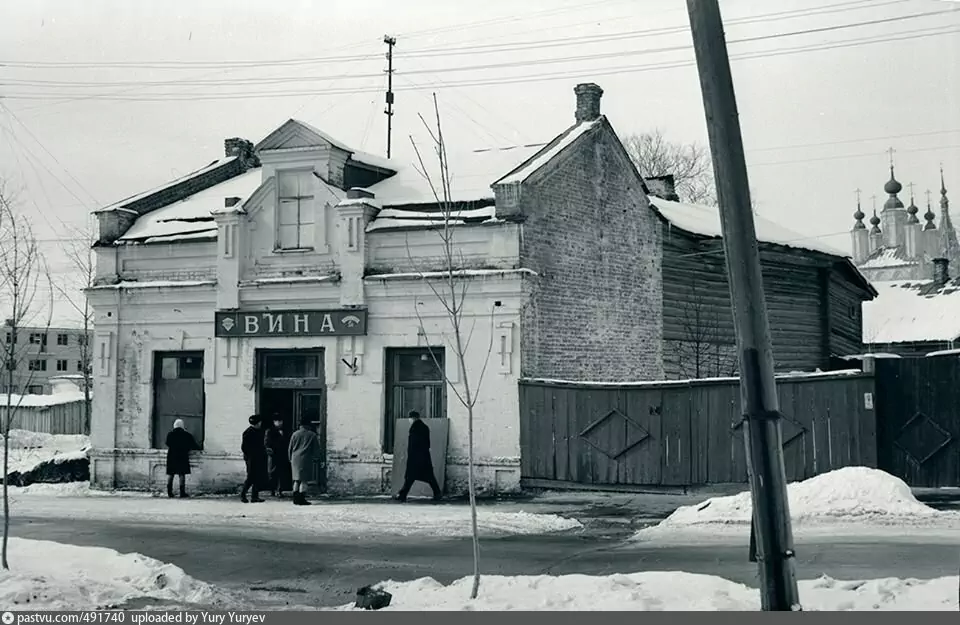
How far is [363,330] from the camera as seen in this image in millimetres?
16500

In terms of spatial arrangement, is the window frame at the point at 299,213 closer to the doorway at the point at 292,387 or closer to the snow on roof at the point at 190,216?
the snow on roof at the point at 190,216

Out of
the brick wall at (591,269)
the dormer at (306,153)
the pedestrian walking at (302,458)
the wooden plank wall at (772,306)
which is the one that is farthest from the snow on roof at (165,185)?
the wooden plank wall at (772,306)

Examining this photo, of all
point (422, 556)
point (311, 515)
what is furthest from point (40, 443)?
point (422, 556)

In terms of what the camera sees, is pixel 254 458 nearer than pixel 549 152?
Yes

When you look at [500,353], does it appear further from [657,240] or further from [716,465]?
[657,240]

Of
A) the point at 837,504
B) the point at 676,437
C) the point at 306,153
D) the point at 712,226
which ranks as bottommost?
the point at 837,504

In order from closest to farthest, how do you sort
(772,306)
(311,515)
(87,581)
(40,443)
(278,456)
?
(87,581)
(311,515)
(278,456)
(772,306)
(40,443)

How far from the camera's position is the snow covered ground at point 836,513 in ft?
35.4

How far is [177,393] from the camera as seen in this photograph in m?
17.9

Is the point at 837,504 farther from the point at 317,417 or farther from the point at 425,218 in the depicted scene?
the point at 317,417

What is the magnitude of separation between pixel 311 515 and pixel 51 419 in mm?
21657

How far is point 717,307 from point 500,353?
6705 mm

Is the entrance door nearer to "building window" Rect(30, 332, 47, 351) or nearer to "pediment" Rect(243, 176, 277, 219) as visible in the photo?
"pediment" Rect(243, 176, 277, 219)
